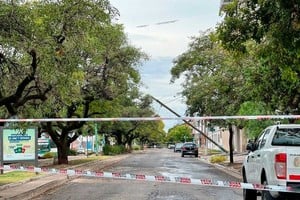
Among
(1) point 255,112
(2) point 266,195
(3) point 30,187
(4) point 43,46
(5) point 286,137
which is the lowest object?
(3) point 30,187

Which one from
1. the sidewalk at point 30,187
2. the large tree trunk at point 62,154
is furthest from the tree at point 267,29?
the large tree trunk at point 62,154

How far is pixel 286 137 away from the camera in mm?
11180

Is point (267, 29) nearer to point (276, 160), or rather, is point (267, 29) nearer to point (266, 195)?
point (276, 160)

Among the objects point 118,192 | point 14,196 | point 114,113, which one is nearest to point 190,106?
point 114,113

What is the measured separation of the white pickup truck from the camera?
996 centimetres

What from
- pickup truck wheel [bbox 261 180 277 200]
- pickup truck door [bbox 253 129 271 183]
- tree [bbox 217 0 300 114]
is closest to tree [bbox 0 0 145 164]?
tree [bbox 217 0 300 114]

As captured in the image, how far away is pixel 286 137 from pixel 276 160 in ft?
3.95

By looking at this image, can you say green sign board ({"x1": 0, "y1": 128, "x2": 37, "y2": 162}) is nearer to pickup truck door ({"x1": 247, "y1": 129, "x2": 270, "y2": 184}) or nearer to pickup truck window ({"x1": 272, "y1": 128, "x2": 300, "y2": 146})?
pickup truck door ({"x1": 247, "y1": 129, "x2": 270, "y2": 184})

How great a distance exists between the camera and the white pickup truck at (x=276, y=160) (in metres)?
9.96

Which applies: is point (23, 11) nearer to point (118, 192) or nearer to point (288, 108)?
point (118, 192)

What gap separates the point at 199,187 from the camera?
771 inches

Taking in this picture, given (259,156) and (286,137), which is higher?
(286,137)

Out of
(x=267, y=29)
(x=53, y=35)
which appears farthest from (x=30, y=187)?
(x=267, y=29)

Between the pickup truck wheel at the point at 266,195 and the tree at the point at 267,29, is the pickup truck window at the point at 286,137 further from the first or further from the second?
the tree at the point at 267,29
